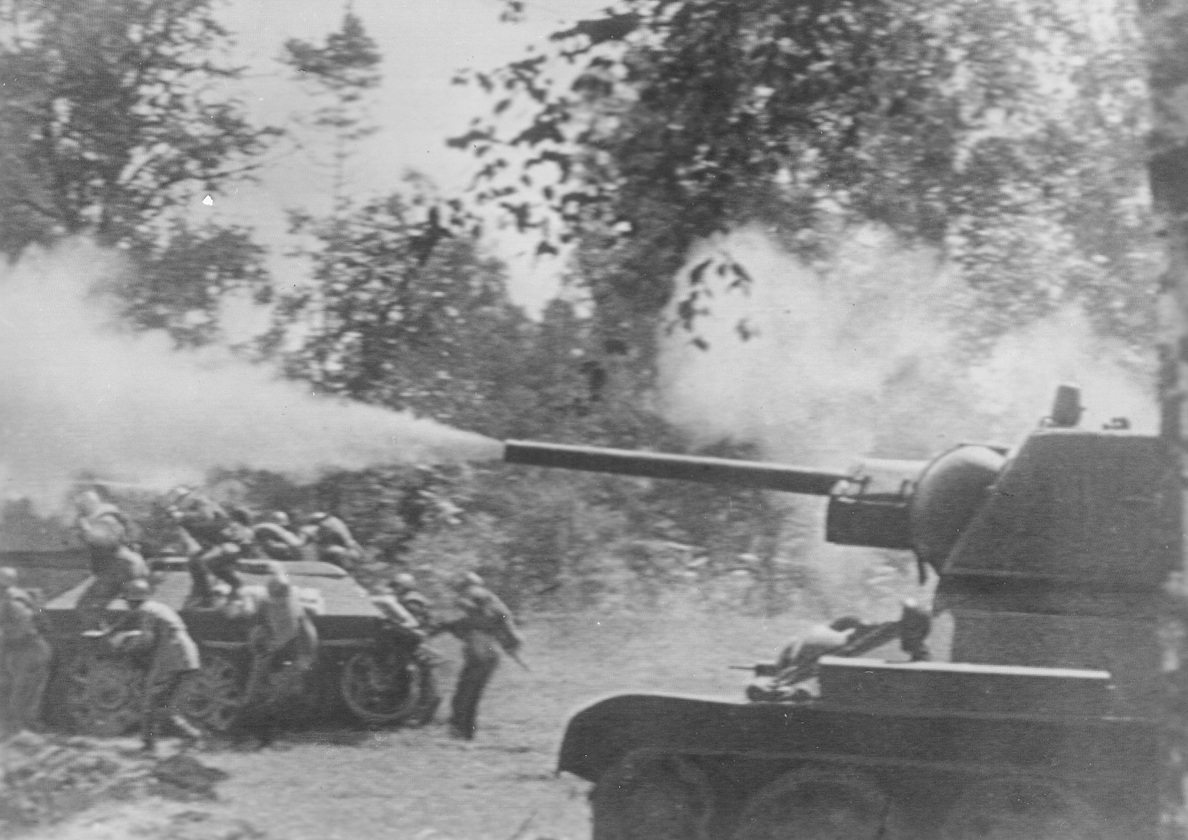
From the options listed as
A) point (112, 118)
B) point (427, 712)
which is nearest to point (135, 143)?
point (112, 118)

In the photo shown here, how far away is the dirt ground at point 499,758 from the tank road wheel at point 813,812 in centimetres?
53

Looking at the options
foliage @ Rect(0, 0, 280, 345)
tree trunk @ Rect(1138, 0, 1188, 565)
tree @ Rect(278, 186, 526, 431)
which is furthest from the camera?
foliage @ Rect(0, 0, 280, 345)

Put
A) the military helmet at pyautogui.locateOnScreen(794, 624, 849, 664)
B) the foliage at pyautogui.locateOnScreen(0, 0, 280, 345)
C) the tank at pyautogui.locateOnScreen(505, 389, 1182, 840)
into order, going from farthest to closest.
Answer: the foliage at pyautogui.locateOnScreen(0, 0, 280, 345)
the military helmet at pyautogui.locateOnScreen(794, 624, 849, 664)
the tank at pyautogui.locateOnScreen(505, 389, 1182, 840)

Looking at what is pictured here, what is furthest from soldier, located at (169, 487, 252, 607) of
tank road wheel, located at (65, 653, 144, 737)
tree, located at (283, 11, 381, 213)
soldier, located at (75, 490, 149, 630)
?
tree, located at (283, 11, 381, 213)

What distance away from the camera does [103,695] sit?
6.48 m

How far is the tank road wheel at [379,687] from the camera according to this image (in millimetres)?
6289

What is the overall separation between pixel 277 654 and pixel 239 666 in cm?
17

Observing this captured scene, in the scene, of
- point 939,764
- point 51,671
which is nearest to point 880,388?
point 939,764

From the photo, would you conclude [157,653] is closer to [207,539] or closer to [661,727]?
[207,539]

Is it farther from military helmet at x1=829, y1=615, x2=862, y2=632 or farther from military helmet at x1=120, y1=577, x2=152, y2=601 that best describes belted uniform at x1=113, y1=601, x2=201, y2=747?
military helmet at x1=829, y1=615, x2=862, y2=632

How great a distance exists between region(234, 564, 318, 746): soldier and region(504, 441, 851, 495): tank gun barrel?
1.11 m

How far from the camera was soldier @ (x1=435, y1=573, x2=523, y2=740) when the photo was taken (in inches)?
247

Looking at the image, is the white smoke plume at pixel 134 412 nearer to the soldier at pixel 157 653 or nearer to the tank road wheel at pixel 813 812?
the soldier at pixel 157 653

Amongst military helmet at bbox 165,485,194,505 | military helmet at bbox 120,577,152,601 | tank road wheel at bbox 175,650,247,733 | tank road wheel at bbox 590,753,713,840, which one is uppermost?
military helmet at bbox 165,485,194,505
